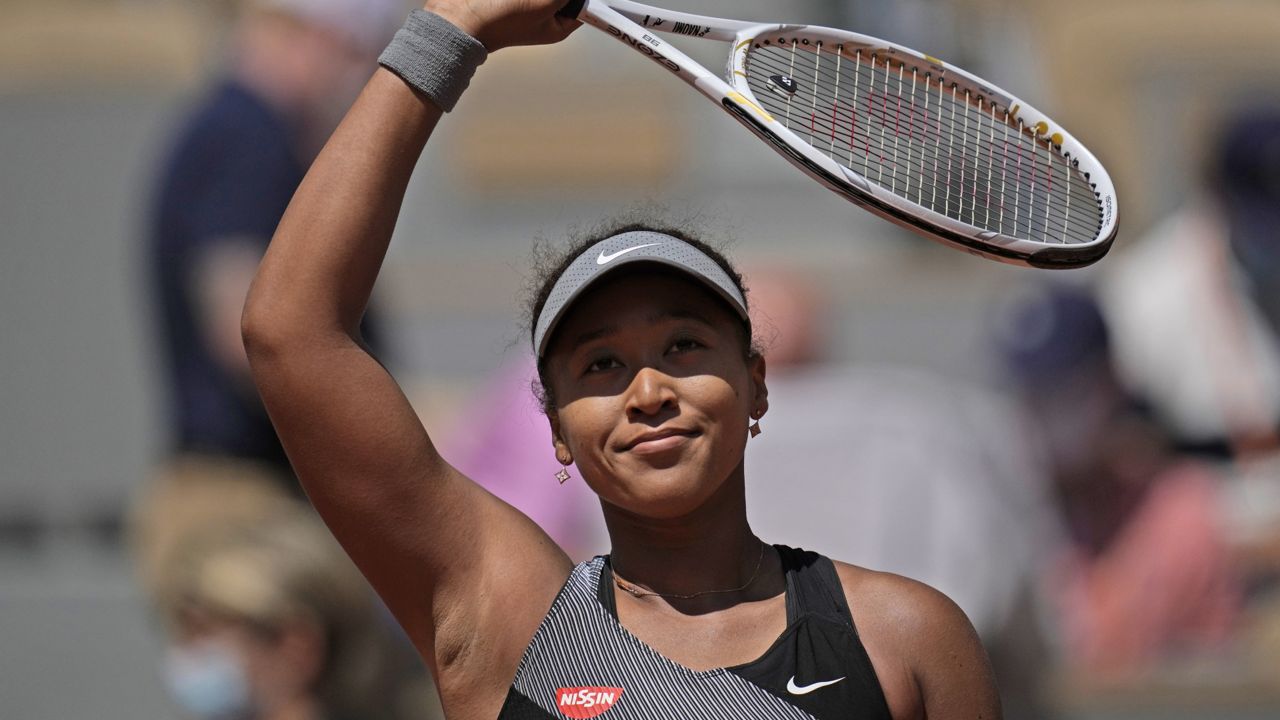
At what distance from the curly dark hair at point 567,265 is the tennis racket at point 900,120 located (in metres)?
0.20

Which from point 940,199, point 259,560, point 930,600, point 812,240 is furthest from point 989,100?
point 812,240

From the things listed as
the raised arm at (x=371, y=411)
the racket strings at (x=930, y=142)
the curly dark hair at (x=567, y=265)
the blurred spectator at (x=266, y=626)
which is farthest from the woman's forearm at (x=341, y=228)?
the blurred spectator at (x=266, y=626)

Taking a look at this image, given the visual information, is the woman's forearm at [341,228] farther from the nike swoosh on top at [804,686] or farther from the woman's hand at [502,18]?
the nike swoosh on top at [804,686]

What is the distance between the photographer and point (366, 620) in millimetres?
4652

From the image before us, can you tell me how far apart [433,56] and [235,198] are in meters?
2.89

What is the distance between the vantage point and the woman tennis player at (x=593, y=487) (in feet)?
7.33

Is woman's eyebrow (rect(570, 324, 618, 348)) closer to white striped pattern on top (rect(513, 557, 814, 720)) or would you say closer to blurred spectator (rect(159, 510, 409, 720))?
white striped pattern on top (rect(513, 557, 814, 720))

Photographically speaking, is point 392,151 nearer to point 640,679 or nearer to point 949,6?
point 640,679

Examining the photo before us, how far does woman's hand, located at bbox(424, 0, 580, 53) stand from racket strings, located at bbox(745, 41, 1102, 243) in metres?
0.40

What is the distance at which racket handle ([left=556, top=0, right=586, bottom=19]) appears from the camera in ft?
7.91

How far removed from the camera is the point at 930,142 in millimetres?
2807

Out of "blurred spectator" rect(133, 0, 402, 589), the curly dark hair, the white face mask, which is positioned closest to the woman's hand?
the curly dark hair

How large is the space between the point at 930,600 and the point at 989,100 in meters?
0.79

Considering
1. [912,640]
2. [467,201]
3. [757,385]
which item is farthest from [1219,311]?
[912,640]
